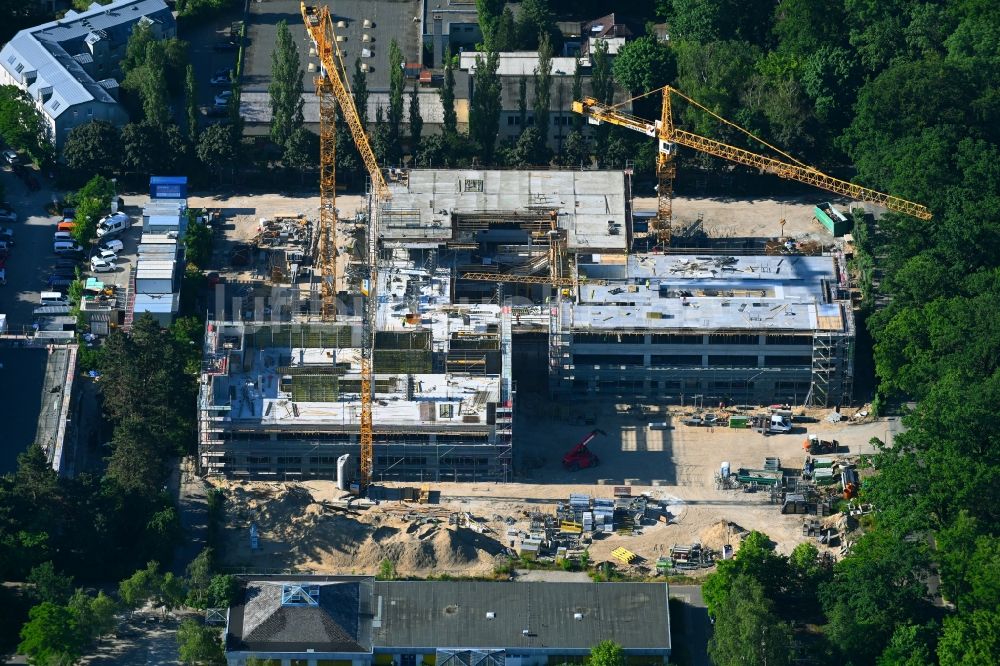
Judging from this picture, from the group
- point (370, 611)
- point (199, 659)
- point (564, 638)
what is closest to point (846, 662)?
point (564, 638)

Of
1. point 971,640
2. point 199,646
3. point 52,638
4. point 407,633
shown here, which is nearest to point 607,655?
point 407,633

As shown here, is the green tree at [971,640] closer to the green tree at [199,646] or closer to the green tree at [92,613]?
the green tree at [199,646]

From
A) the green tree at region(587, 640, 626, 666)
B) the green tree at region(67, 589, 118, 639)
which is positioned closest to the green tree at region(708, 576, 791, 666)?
the green tree at region(587, 640, 626, 666)

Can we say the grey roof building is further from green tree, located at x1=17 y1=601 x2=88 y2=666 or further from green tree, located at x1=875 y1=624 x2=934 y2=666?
green tree, located at x1=875 y1=624 x2=934 y2=666

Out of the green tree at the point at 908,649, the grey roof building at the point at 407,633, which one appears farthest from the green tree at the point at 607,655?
the green tree at the point at 908,649

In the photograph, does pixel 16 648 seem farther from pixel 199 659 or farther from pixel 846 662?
pixel 846 662
